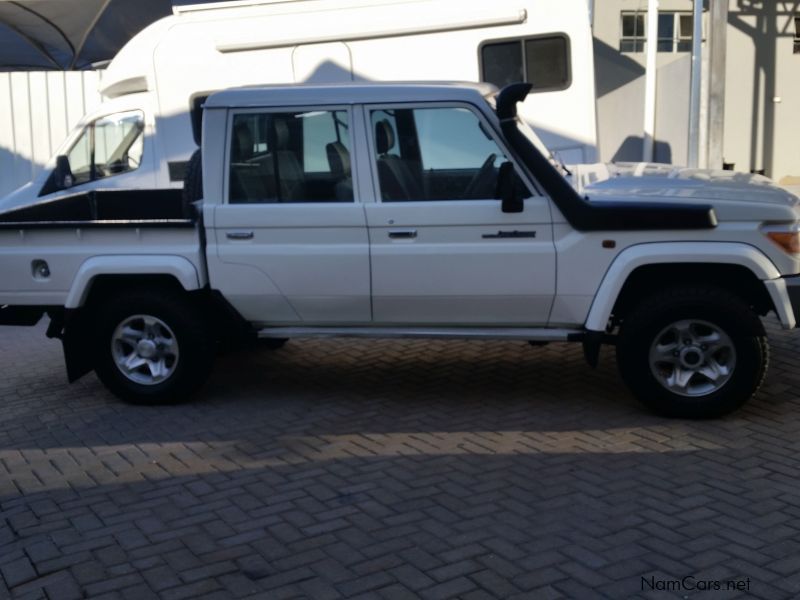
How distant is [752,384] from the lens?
6000 millimetres

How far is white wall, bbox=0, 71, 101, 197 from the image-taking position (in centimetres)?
1483

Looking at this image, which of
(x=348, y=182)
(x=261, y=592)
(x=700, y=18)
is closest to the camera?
(x=261, y=592)

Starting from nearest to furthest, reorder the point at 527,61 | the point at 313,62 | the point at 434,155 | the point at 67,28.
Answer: the point at 434,155 < the point at 527,61 < the point at 313,62 < the point at 67,28

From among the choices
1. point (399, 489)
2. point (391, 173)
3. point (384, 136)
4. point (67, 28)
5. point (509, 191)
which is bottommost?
point (399, 489)

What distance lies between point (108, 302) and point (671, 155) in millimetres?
11769

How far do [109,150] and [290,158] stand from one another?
499 centimetres

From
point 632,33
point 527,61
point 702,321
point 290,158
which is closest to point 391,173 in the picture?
point 290,158

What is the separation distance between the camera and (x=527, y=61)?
10.2 metres

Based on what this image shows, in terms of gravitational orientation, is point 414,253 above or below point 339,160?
below

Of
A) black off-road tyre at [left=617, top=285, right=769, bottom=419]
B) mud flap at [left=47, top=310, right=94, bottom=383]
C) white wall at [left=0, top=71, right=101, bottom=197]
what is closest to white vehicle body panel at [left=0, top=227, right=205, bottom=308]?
mud flap at [left=47, top=310, right=94, bottom=383]

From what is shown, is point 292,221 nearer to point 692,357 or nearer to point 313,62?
point 692,357

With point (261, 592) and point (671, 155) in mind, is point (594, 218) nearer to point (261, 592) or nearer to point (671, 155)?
point (261, 592)

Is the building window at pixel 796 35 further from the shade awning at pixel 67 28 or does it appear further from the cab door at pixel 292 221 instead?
the cab door at pixel 292 221

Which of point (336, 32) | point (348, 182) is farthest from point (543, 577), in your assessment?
point (336, 32)
